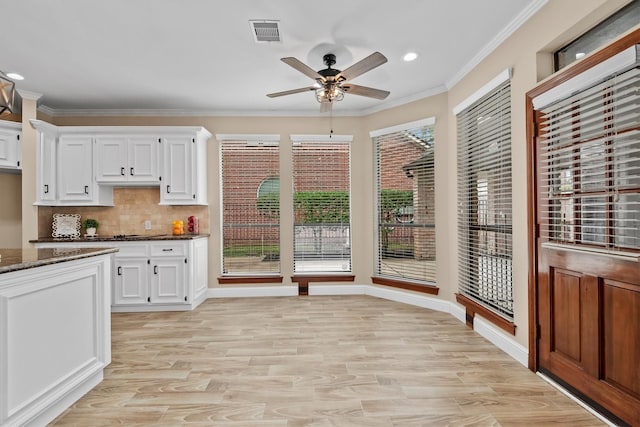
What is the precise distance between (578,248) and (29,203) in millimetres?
5817

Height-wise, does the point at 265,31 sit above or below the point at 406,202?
above

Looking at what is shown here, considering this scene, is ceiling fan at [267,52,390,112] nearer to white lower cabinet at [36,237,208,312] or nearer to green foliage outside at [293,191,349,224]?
green foliage outside at [293,191,349,224]

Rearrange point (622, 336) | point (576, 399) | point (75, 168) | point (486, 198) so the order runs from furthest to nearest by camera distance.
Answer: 1. point (75, 168)
2. point (486, 198)
3. point (576, 399)
4. point (622, 336)

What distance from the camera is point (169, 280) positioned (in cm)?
450

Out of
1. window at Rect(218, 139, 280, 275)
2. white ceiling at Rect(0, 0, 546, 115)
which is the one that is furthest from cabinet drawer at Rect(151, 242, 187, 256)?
white ceiling at Rect(0, 0, 546, 115)

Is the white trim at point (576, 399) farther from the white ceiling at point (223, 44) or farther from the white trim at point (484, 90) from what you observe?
the white ceiling at point (223, 44)

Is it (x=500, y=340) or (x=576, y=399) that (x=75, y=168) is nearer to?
(x=500, y=340)

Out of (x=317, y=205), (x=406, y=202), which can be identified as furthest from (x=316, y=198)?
(x=406, y=202)

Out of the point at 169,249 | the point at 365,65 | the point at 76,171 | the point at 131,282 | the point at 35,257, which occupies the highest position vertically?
the point at 365,65

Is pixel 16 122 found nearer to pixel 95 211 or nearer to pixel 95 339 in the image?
pixel 95 211

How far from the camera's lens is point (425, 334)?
354 cm

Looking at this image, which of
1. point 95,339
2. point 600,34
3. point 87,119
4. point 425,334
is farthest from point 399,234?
point 87,119

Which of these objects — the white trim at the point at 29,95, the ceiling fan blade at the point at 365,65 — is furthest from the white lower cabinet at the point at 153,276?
the ceiling fan blade at the point at 365,65

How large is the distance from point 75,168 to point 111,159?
486mm
